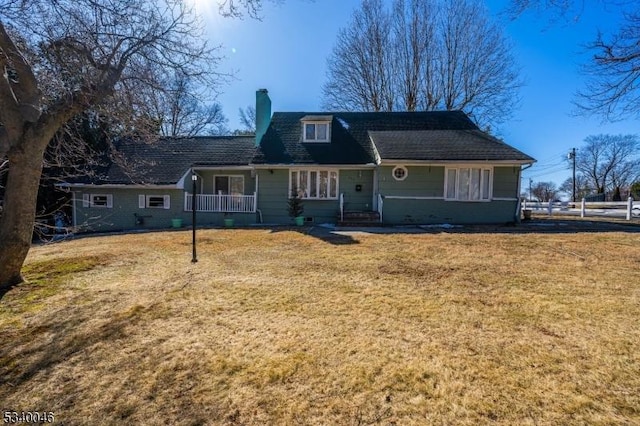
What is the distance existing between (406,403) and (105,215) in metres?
16.5

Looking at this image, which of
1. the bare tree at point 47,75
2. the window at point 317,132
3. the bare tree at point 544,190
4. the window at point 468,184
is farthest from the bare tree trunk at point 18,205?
the bare tree at point 544,190

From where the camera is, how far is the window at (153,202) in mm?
14672

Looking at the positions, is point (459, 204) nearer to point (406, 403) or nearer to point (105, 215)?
point (406, 403)

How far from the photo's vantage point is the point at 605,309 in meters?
3.88

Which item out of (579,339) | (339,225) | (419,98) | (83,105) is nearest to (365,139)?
(339,225)

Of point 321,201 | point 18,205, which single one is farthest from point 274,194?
point 18,205

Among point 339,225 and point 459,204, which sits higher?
point 459,204

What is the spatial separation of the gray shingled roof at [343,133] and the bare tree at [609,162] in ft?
134

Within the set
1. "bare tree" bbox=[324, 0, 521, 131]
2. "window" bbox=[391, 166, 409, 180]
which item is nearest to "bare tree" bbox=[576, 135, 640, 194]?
"bare tree" bbox=[324, 0, 521, 131]

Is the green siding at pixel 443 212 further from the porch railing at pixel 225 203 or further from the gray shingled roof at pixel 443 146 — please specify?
the porch railing at pixel 225 203

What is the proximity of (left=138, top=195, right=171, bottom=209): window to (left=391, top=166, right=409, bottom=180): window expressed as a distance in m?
10.4

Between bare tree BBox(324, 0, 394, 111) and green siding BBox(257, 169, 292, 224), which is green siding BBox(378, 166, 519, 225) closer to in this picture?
green siding BBox(257, 169, 292, 224)

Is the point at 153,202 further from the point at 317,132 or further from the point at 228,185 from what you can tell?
the point at 317,132

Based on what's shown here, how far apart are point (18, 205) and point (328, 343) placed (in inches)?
201
